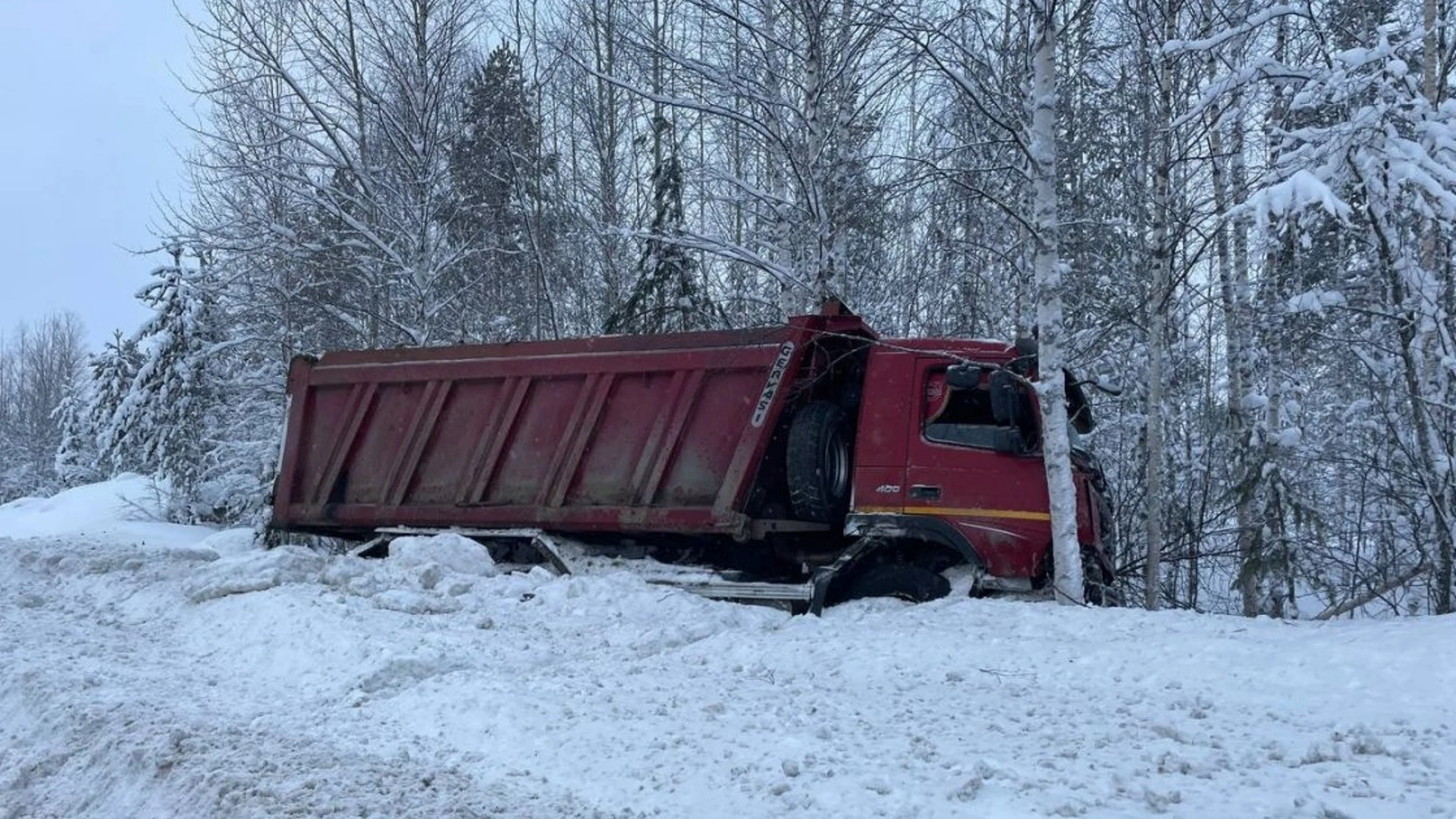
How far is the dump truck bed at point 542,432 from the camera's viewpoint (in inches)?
340

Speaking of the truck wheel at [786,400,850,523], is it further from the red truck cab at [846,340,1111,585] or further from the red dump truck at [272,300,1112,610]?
the red truck cab at [846,340,1111,585]

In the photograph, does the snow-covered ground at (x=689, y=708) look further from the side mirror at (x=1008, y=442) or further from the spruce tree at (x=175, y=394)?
the spruce tree at (x=175, y=394)

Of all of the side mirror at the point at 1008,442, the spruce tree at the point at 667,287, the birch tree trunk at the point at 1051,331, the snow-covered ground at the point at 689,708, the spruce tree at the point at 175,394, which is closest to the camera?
the snow-covered ground at the point at 689,708

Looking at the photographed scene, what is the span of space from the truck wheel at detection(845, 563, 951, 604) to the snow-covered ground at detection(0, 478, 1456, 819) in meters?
0.36

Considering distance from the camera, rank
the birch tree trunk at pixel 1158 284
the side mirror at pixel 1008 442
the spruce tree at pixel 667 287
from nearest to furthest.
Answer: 1. the side mirror at pixel 1008 442
2. the birch tree trunk at pixel 1158 284
3. the spruce tree at pixel 667 287

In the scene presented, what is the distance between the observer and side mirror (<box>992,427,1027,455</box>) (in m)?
8.05

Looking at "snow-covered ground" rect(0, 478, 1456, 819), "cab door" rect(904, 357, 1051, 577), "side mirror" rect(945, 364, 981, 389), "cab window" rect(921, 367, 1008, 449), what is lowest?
"snow-covered ground" rect(0, 478, 1456, 819)

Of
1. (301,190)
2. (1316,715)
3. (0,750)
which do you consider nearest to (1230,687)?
(1316,715)

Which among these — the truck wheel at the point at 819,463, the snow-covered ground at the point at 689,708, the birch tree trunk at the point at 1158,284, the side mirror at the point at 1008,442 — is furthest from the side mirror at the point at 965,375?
the birch tree trunk at the point at 1158,284

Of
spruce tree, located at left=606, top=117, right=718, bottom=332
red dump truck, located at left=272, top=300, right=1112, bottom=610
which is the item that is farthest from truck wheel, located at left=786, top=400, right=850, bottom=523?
spruce tree, located at left=606, top=117, right=718, bottom=332

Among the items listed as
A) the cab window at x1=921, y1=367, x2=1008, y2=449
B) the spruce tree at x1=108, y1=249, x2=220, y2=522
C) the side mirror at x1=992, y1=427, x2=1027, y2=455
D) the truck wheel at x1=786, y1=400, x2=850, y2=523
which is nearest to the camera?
the side mirror at x1=992, y1=427, x2=1027, y2=455

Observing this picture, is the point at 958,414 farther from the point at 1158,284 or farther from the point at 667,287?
the point at 667,287

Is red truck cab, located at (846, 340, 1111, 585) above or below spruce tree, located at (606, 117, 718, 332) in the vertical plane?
below

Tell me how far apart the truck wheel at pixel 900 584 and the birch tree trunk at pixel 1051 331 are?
2.66ft
